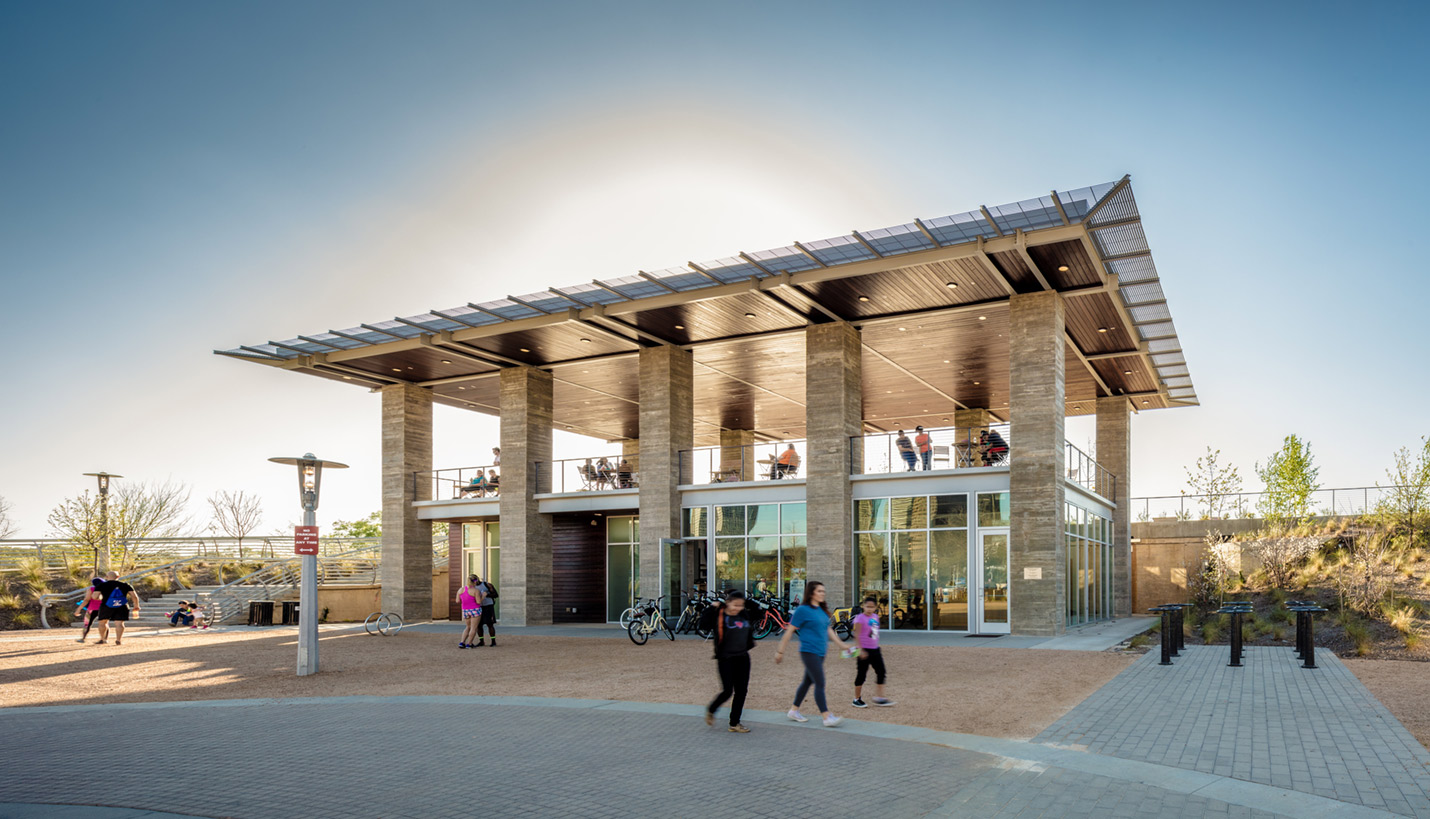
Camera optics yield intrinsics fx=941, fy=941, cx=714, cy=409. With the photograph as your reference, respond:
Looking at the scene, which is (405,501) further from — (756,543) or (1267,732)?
(1267,732)

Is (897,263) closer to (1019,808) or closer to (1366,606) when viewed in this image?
(1366,606)

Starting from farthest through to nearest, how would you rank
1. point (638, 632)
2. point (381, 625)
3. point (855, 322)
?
point (381, 625), point (855, 322), point (638, 632)

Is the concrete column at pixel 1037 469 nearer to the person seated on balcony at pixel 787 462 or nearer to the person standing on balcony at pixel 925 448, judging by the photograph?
the person standing on balcony at pixel 925 448

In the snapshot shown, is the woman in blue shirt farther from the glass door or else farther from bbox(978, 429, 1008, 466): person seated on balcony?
bbox(978, 429, 1008, 466): person seated on balcony

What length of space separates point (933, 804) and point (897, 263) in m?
14.9

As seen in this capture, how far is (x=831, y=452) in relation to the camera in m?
23.1

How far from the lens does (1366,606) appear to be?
19219mm

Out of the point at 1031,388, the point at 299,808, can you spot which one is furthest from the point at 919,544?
the point at 299,808

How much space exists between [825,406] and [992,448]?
4.12 metres

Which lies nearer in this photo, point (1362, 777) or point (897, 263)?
point (1362, 777)

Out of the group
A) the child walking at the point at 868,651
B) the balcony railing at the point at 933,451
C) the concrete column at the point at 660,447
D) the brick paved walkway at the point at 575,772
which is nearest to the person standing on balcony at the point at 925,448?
the balcony railing at the point at 933,451

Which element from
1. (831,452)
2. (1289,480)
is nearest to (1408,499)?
(1289,480)

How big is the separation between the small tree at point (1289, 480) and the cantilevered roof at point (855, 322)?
803 centimetres

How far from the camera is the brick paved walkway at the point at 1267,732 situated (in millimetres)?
6973
